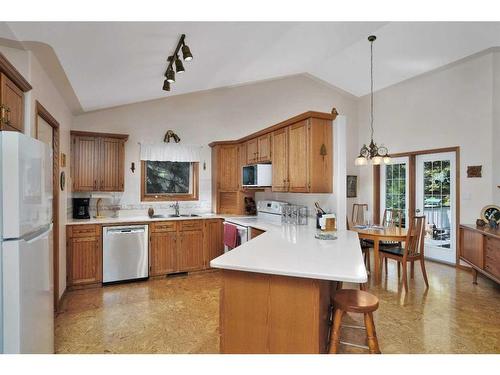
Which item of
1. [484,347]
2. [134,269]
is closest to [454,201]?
[484,347]

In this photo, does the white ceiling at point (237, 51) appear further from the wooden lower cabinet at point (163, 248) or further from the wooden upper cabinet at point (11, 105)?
the wooden lower cabinet at point (163, 248)

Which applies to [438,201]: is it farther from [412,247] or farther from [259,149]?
[259,149]

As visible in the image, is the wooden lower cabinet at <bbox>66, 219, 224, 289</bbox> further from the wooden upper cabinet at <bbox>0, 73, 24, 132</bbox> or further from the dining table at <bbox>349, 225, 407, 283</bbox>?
the dining table at <bbox>349, 225, 407, 283</bbox>

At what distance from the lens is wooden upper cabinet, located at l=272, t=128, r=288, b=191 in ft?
11.9

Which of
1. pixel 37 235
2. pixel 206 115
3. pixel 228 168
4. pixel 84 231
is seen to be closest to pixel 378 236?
pixel 228 168

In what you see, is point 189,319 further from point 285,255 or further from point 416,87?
point 416,87

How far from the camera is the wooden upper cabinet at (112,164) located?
4.16 m

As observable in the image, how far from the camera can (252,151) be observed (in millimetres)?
4449

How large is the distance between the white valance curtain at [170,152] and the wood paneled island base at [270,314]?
330 centimetres

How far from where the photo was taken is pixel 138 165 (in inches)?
185

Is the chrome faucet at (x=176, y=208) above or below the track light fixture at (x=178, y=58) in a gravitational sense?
below

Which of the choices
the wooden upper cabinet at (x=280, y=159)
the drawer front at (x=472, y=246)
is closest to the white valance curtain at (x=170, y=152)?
the wooden upper cabinet at (x=280, y=159)

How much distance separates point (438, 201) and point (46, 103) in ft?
18.8

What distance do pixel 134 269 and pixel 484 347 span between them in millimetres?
3788
